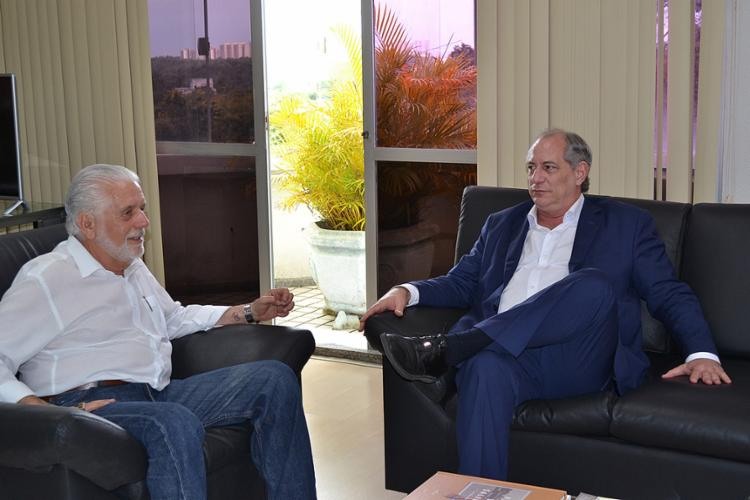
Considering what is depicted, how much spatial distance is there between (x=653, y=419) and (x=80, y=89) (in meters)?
3.64

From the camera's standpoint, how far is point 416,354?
9.02ft

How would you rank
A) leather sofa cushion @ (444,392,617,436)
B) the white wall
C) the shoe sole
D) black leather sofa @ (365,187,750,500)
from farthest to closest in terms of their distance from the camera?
1. the white wall
2. the shoe sole
3. leather sofa cushion @ (444,392,617,436)
4. black leather sofa @ (365,187,750,500)

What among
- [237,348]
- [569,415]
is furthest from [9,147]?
[569,415]

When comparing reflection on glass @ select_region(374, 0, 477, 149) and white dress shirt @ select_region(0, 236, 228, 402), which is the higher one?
reflection on glass @ select_region(374, 0, 477, 149)

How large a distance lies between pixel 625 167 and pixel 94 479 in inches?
95.8

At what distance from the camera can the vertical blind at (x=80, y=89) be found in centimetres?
494

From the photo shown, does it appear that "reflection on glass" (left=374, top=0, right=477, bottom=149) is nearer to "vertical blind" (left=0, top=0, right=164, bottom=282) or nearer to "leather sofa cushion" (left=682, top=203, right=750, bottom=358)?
"vertical blind" (left=0, top=0, right=164, bottom=282)

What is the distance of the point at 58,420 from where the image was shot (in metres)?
2.03

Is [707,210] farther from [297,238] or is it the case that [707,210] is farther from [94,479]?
[297,238]

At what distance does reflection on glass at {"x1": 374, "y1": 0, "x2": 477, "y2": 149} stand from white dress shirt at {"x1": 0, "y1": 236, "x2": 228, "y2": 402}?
203 cm

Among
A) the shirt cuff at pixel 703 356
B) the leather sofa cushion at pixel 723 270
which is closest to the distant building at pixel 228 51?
the leather sofa cushion at pixel 723 270

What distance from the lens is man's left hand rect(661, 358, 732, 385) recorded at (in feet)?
8.93

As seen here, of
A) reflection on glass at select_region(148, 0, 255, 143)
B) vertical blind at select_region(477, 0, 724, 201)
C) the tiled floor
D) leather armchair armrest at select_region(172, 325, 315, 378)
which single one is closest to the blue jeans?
leather armchair armrest at select_region(172, 325, 315, 378)

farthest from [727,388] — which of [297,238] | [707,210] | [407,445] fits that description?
[297,238]
